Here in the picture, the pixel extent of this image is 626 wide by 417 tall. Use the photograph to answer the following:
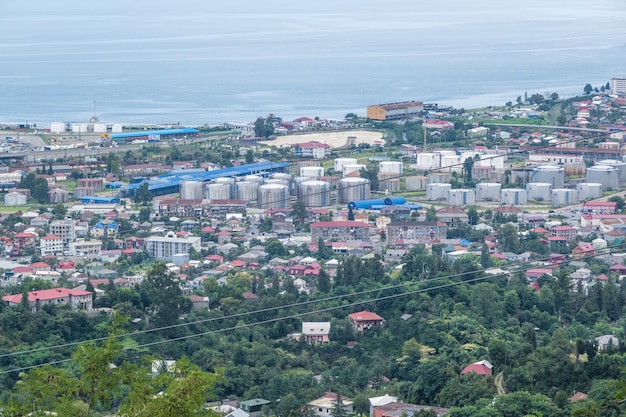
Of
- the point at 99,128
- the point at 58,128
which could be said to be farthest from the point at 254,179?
the point at 58,128

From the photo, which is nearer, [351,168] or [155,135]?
[351,168]

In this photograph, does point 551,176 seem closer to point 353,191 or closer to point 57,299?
point 353,191

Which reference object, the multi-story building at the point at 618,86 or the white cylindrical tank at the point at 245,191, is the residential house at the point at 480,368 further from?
the multi-story building at the point at 618,86

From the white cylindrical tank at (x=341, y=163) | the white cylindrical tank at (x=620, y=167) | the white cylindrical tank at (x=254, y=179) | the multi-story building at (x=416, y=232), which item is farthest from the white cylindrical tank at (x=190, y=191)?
the white cylindrical tank at (x=620, y=167)

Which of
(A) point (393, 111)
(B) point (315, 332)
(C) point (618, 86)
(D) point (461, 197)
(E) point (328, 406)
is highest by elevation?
(C) point (618, 86)

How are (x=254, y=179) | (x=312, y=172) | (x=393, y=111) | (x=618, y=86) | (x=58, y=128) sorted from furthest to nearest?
(x=618, y=86) → (x=393, y=111) → (x=58, y=128) → (x=312, y=172) → (x=254, y=179)

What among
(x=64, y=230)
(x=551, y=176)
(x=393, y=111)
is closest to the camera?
(x=64, y=230)
